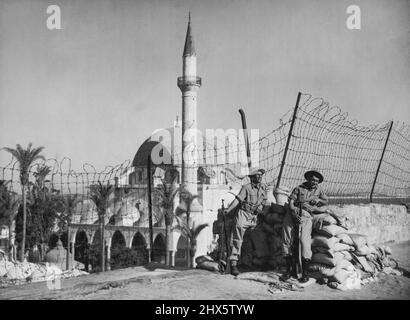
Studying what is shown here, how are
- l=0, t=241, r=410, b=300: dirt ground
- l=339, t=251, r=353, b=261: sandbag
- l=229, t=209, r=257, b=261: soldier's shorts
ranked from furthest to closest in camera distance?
l=229, t=209, r=257, b=261: soldier's shorts → l=339, t=251, r=353, b=261: sandbag → l=0, t=241, r=410, b=300: dirt ground

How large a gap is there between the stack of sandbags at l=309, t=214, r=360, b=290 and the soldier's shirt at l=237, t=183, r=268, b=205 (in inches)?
37.5

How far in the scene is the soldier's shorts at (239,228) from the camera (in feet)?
23.4

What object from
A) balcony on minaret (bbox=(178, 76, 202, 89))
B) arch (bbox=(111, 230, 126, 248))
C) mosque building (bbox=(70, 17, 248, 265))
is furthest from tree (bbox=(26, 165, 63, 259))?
balcony on minaret (bbox=(178, 76, 202, 89))

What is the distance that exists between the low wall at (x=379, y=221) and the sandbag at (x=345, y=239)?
1848mm

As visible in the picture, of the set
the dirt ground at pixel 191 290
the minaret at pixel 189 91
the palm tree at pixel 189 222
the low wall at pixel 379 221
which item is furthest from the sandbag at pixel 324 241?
the minaret at pixel 189 91

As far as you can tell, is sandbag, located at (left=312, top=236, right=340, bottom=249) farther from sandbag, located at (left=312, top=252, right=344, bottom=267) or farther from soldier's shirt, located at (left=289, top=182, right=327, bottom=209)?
soldier's shirt, located at (left=289, top=182, right=327, bottom=209)

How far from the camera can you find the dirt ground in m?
6.18

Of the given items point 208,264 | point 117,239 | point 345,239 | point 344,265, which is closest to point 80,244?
point 117,239

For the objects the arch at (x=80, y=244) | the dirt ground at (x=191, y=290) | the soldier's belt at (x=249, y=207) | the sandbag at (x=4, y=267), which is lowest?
the arch at (x=80, y=244)

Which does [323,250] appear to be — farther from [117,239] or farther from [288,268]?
[117,239]

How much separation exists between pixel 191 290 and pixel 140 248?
99.1ft

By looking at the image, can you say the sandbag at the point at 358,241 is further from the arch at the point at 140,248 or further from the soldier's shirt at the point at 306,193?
the arch at the point at 140,248

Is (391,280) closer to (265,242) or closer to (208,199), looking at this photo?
(265,242)

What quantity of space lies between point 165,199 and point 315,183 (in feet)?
57.8
